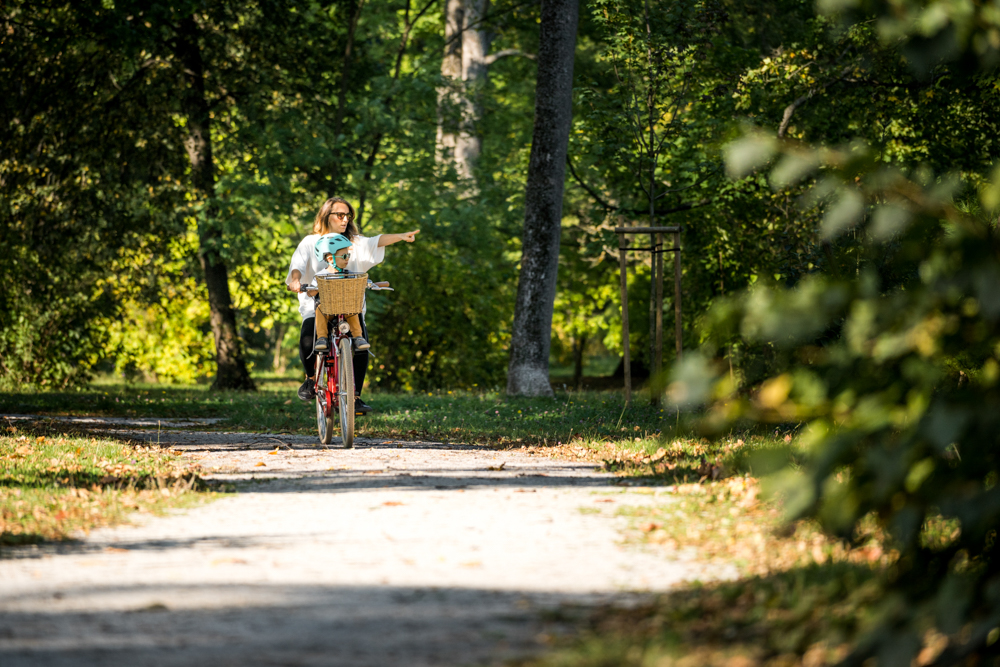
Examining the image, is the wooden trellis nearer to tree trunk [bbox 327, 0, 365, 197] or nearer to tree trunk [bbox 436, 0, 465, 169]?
tree trunk [bbox 327, 0, 365, 197]

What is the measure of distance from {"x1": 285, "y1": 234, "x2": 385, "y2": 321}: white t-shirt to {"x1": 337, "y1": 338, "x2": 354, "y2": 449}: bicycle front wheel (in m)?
0.65

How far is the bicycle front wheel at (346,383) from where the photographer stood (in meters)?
8.41

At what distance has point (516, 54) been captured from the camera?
88.6 ft

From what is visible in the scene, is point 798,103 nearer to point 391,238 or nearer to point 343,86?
point 343,86

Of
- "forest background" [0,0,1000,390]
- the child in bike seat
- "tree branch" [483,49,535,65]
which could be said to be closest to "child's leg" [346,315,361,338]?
the child in bike seat

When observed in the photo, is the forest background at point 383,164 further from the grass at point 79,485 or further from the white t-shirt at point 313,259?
the grass at point 79,485

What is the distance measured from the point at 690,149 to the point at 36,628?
43.7 feet

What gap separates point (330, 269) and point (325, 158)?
852 cm

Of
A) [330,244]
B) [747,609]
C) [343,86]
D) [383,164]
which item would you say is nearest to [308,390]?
[330,244]

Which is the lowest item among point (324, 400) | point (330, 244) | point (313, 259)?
point (324, 400)

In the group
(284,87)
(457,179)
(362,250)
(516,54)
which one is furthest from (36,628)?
(516,54)

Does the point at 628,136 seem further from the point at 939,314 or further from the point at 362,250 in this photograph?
the point at 939,314

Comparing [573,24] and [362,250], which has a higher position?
[573,24]

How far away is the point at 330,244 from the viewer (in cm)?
879
